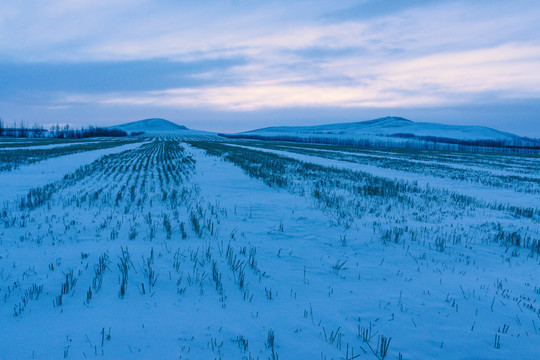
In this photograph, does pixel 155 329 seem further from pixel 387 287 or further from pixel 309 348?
pixel 387 287

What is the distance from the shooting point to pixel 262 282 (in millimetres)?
5984

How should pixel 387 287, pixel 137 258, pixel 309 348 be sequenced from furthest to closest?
pixel 137 258
pixel 387 287
pixel 309 348

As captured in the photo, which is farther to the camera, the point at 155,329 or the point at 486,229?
the point at 486,229

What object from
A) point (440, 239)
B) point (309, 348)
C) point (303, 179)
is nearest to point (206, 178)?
point (303, 179)

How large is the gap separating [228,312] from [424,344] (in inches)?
97.6

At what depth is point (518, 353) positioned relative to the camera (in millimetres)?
4168

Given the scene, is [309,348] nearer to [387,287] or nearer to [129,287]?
[387,287]

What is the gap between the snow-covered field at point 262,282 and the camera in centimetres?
423

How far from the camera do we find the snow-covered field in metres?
4.23

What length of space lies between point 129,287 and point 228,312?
5.79 feet

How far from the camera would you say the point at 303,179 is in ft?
65.2

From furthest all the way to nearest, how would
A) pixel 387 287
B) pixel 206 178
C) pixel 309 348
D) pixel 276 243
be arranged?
pixel 206 178
pixel 276 243
pixel 387 287
pixel 309 348

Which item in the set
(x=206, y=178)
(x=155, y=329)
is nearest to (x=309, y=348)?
(x=155, y=329)

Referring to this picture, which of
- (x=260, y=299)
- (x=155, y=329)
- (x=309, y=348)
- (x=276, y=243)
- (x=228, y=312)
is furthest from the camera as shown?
(x=276, y=243)
